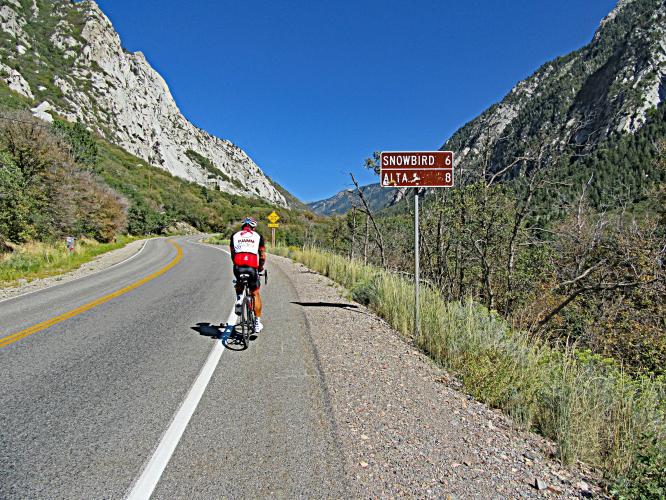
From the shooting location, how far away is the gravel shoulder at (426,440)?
8.70ft

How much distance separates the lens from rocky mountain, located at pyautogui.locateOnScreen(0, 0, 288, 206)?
255 feet

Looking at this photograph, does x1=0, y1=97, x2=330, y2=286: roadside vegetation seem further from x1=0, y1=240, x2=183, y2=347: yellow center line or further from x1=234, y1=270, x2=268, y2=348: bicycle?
x1=234, y1=270, x2=268, y2=348: bicycle

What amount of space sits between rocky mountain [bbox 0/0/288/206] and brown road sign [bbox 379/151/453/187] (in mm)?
73254

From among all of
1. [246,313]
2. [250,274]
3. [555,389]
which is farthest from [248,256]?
[555,389]

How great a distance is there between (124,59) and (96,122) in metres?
39.6

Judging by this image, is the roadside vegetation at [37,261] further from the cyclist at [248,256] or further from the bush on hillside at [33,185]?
the cyclist at [248,256]

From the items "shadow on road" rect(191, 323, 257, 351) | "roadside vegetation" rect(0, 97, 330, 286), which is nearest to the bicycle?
"shadow on road" rect(191, 323, 257, 351)

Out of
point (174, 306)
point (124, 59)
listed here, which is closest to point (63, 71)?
point (124, 59)

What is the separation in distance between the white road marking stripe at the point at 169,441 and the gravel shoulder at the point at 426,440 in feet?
→ 4.35

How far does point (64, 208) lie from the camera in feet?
75.0

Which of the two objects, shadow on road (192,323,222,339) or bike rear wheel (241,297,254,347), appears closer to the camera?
bike rear wheel (241,297,254,347)

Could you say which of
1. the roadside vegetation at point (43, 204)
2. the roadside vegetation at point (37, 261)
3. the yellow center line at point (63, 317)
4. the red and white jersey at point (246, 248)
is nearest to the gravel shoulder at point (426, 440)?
the red and white jersey at point (246, 248)

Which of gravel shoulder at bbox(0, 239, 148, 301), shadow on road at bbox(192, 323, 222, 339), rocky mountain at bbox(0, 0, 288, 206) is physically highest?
rocky mountain at bbox(0, 0, 288, 206)

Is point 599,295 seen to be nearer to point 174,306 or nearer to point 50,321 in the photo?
Result: point 174,306
